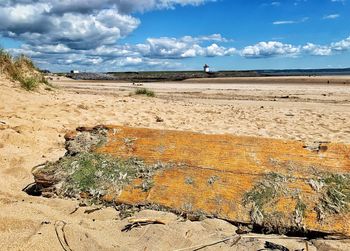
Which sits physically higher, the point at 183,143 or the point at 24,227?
the point at 183,143

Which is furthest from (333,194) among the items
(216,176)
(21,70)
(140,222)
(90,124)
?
(21,70)

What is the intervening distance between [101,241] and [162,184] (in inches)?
33.8

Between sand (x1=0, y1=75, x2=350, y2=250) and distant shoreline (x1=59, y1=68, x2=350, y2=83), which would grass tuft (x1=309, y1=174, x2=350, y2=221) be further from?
distant shoreline (x1=59, y1=68, x2=350, y2=83)

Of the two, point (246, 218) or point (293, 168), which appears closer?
point (246, 218)

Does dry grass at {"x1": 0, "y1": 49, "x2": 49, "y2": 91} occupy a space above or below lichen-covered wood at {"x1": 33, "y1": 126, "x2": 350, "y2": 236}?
above

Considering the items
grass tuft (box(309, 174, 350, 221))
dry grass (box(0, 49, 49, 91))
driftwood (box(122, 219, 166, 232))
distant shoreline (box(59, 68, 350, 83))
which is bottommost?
distant shoreline (box(59, 68, 350, 83))

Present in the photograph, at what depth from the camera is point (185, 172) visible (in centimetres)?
353

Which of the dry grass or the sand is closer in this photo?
the sand

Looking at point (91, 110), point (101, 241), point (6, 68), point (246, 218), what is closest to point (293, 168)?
point (246, 218)

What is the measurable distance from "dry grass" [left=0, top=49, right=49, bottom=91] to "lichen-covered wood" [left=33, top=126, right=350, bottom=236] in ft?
22.0

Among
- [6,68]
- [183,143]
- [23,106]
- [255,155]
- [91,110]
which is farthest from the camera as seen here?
[6,68]

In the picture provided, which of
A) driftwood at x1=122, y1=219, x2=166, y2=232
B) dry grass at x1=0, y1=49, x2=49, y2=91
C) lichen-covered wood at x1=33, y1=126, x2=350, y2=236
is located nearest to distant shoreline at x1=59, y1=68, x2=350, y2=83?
dry grass at x1=0, y1=49, x2=49, y2=91

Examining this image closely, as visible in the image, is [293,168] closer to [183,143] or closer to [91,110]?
[183,143]

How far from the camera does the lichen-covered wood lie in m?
3.00
